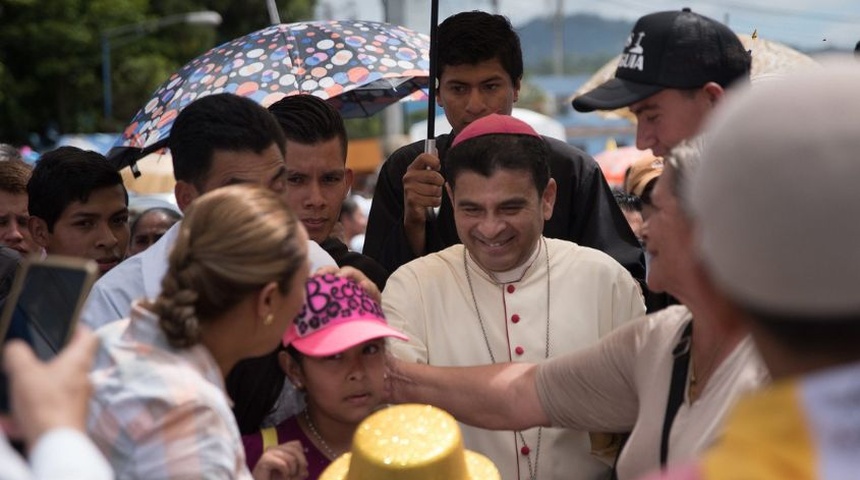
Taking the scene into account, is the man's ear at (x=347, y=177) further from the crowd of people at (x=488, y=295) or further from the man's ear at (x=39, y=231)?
the man's ear at (x=39, y=231)

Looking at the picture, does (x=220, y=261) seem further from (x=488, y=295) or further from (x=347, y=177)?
(x=347, y=177)

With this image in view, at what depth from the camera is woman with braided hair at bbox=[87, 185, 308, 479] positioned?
213 centimetres

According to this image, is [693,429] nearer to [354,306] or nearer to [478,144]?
[354,306]

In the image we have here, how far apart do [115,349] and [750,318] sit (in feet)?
4.19

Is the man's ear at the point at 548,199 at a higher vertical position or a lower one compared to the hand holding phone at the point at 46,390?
lower

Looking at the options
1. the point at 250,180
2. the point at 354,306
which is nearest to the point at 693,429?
the point at 354,306

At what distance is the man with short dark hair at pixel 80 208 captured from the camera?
4605mm

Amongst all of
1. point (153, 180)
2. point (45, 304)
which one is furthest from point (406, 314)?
point (153, 180)

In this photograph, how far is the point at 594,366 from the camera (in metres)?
2.90

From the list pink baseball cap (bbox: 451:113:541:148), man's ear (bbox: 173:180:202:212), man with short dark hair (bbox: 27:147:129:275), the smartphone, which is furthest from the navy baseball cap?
man with short dark hair (bbox: 27:147:129:275)

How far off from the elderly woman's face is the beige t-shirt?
14 cm

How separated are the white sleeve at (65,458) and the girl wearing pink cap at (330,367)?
125cm

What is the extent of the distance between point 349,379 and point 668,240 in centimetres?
104

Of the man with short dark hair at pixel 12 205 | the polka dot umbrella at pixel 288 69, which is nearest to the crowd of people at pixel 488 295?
the polka dot umbrella at pixel 288 69
